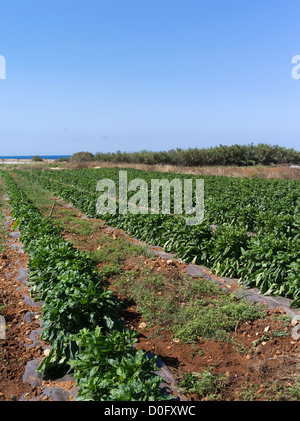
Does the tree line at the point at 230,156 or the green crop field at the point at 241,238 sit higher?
the tree line at the point at 230,156

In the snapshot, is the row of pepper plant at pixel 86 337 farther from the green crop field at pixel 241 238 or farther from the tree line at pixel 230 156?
the tree line at pixel 230 156

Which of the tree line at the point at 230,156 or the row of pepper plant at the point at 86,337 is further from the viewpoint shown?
the tree line at the point at 230,156

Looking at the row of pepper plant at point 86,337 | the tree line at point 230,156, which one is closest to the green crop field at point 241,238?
the row of pepper plant at point 86,337

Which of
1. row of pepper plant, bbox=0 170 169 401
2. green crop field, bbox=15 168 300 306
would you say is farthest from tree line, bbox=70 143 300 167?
row of pepper plant, bbox=0 170 169 401

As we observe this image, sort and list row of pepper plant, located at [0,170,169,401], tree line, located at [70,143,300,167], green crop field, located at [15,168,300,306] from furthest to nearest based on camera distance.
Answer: tree line, located at [70,143,300,167]
green crop field, located at [15,168,300,306]
row of pepper plant, located at [0,170,169,401]

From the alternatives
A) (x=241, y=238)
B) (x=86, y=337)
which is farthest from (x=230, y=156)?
(x=86, y=337)

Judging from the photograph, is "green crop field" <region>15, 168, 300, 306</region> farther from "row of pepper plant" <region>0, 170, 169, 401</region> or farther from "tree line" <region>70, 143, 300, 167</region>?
"tree line" <region>70, 143, 300, 167</region>

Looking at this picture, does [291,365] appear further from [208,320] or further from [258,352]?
[208,320]

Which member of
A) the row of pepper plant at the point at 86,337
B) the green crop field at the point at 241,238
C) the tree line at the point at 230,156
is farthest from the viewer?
the tree line at the point at 230,156

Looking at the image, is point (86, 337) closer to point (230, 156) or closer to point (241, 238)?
point (241, 238)

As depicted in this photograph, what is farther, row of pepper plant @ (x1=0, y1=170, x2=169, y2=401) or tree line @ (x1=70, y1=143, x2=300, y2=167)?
tree line @ (x1=70, y1=143, x2=300, y2=167)

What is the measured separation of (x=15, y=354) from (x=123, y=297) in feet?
7.18

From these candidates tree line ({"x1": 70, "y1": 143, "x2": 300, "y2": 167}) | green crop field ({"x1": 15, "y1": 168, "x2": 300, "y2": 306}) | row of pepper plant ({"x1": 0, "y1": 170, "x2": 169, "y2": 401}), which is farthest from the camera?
tree line ({"x1": 70, "y1": 143, "x2": 300, "y2": 167})
